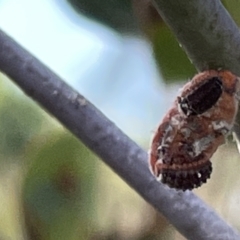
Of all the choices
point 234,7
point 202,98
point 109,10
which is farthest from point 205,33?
point 109,10

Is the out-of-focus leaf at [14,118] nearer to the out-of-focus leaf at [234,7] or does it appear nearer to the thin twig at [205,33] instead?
the out-of-focus leaf at [234,7]

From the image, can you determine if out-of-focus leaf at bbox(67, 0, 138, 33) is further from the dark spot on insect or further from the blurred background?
the dark spot on insect

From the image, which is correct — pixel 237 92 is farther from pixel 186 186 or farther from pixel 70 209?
pixel 70 209

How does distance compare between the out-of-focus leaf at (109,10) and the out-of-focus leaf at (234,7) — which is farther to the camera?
the out-of-focus leaf at (109,10)

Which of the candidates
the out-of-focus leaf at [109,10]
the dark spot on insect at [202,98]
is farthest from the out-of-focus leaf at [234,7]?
the dark spot on insect at [202,98]

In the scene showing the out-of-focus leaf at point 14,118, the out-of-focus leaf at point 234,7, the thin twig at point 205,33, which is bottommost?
the out-of-focus leaf at point 14,118

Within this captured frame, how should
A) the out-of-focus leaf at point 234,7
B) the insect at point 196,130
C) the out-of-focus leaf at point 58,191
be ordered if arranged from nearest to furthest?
the insect at point 196,130 < the out-of-focus leaf at point 234,7 < the out-of-focus leaf at point 58,191

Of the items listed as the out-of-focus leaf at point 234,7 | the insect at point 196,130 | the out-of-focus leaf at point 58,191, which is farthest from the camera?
the out-of-focus leaf at point 58,191
